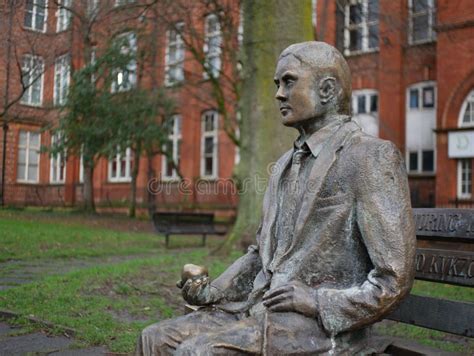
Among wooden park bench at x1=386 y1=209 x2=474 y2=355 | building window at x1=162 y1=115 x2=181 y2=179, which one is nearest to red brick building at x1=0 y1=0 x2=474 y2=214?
building window at x1=162 y1=115 x2=181 y2=179

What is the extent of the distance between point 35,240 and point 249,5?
725cm

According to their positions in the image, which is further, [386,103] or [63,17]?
[386,103]

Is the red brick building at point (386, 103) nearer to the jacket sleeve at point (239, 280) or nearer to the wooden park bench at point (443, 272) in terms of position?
the wooden park bench at point (443, 272)

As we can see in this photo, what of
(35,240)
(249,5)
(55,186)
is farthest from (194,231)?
(55,186)

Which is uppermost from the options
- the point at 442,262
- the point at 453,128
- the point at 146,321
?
the point at 453,128

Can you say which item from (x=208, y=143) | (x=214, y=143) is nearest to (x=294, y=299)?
(x=214, y=143)

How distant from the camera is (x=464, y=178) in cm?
2303

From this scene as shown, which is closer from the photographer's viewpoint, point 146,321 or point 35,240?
point 146,321

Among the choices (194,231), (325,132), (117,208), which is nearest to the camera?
(325,132)

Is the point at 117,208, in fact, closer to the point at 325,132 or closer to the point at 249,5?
the point at 249,5

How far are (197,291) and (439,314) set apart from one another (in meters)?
1.72

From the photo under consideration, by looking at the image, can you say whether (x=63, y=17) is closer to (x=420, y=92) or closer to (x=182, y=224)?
(x=182, y=224)

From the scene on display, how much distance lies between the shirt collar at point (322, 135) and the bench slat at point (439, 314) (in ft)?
4.30

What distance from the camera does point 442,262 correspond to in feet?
12.8
